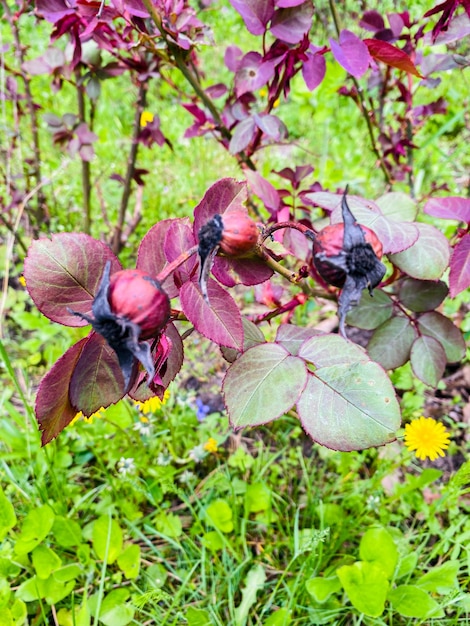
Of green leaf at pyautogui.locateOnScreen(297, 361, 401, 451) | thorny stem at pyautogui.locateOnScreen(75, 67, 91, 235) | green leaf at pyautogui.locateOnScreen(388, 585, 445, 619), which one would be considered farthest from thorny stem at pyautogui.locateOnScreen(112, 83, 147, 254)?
green leaf at pyautogui.locateOnScreen(388, 585, 445, 619)

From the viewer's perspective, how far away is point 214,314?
54 centimetres

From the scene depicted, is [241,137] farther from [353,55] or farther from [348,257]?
[348,257]

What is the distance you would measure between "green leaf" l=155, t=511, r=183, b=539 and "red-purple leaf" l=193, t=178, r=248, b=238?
2.41 ft

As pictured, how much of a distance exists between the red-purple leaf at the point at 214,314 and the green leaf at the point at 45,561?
71 cm

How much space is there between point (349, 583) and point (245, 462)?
0.39 meters

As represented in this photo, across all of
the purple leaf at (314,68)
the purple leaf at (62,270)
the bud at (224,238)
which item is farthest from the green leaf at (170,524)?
the purple leaf at (314,68)

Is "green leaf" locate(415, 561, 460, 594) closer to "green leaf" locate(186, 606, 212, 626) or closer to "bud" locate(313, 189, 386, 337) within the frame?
"green leaf" locate(186, 606, 212, 626)

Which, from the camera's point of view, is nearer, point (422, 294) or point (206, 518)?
point (422, 294)

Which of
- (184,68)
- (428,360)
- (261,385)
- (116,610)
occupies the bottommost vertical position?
(116,610)

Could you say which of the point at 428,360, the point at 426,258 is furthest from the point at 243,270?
the point at 428,360

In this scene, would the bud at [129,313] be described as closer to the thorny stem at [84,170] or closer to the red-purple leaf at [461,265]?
the red-purple leaf at [461,265]

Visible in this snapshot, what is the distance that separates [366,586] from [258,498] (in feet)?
0.97

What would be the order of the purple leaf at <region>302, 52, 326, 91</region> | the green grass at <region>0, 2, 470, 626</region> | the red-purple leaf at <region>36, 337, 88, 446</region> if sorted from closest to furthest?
the red-purple leaf at <region>36, 337, 88, 446</region>, the purple leaf at <region>302, 52, 326, 91</region>, the green grass at <region>0, 2, 470, 626</region>

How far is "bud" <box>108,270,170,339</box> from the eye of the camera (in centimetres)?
40
